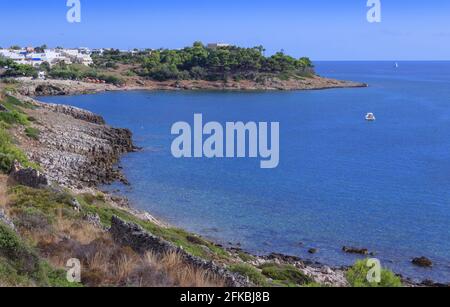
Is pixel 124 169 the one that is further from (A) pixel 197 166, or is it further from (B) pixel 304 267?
(B) pixel 304 267

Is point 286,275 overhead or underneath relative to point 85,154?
underneath

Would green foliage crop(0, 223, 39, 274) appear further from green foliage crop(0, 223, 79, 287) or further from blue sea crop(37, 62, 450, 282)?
blue sea crop(37, 62, 450, 282)

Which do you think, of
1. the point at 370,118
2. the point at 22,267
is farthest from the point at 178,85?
the point at 22,267

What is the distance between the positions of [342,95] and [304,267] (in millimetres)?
90628

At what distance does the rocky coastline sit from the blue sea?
53.3 inches

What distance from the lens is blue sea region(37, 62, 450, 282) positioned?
25.6 metres

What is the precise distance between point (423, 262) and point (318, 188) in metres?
13.2

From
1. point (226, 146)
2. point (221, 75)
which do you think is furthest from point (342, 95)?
point (226, 146)

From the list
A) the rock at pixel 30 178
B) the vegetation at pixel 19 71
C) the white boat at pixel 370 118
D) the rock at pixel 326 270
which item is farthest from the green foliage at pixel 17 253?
the vegetation at pixel 19 71

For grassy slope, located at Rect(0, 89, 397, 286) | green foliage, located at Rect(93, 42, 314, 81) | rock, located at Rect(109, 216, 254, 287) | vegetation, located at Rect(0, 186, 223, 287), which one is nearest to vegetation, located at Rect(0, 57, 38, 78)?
green foliage, located at Rect(93, 42, 314, 81)

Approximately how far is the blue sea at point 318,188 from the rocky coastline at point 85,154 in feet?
4.45

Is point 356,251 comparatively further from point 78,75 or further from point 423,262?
point 78,75

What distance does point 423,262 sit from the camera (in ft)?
75.4

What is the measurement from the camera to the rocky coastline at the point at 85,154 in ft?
71.8
